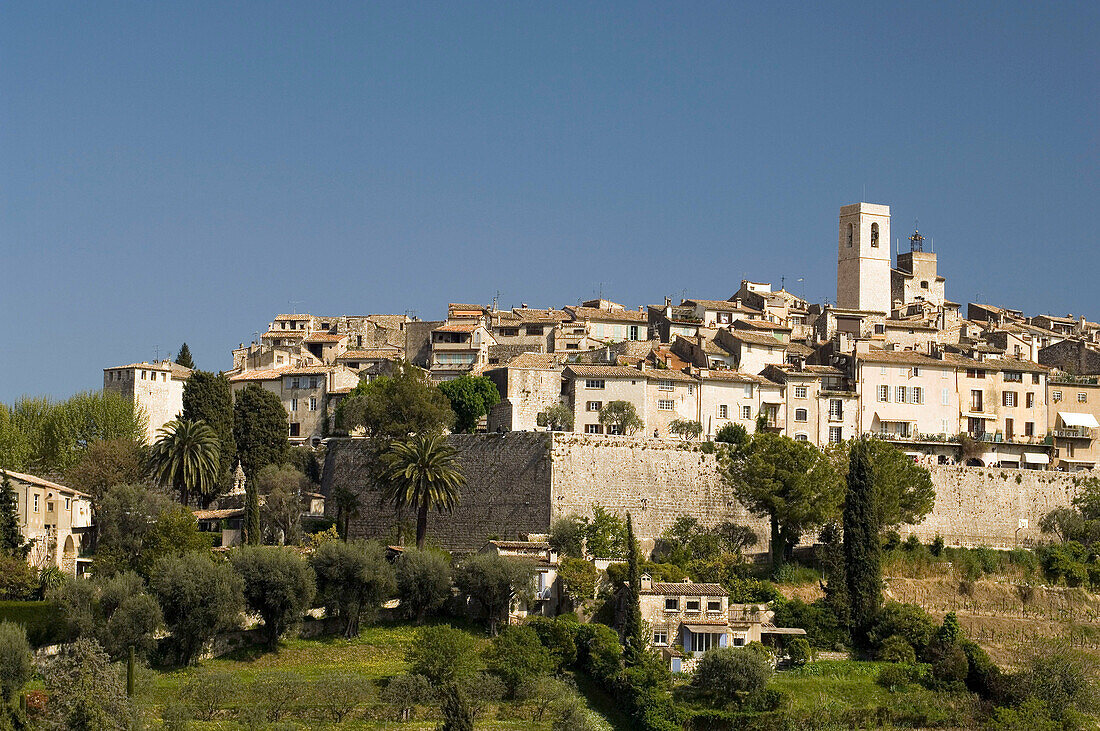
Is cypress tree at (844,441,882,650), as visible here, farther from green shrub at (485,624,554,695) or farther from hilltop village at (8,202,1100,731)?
green shrub at (485,624,554,695)

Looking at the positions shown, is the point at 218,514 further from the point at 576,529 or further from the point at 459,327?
the point at 459,327

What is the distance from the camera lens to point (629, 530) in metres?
70.8

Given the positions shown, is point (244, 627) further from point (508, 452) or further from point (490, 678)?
point (508, 452)

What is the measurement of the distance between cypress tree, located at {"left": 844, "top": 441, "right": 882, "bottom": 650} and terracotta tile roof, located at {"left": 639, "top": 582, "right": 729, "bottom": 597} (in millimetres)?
5793

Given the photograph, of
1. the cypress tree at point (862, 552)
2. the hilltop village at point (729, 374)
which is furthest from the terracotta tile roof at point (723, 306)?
the cypress tree at point (862, 552)

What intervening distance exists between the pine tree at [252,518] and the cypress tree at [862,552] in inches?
982

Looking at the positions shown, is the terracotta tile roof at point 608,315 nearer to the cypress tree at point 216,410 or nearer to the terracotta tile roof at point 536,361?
the terracotta tile roof at point 536,361

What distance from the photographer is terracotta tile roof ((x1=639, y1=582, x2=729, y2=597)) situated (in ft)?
223

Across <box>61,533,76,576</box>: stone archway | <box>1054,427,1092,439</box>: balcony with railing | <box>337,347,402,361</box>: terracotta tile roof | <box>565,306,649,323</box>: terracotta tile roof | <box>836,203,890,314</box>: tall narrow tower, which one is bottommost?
<box>61,533,76,576</box>: stone archway

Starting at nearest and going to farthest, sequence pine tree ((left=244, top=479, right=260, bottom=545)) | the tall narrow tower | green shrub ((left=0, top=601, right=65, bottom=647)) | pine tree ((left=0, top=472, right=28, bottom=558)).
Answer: green shrub ((left=0, top=601, right=65, bottom=647)) < pine tree ((left=0, top=472, right=28, bottom=558)) < pine tree ((left=244, top=479, right=260, bottom=545)) < the tall narrow tower

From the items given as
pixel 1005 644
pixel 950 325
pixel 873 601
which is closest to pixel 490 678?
pixel 873 601

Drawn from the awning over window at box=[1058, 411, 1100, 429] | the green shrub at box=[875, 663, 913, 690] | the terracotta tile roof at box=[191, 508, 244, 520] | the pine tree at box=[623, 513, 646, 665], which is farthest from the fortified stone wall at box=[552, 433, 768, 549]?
the awning over window at box=[1058, 411, 1100, 429]

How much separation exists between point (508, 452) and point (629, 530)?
420 inches

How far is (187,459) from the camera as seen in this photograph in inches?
3056
